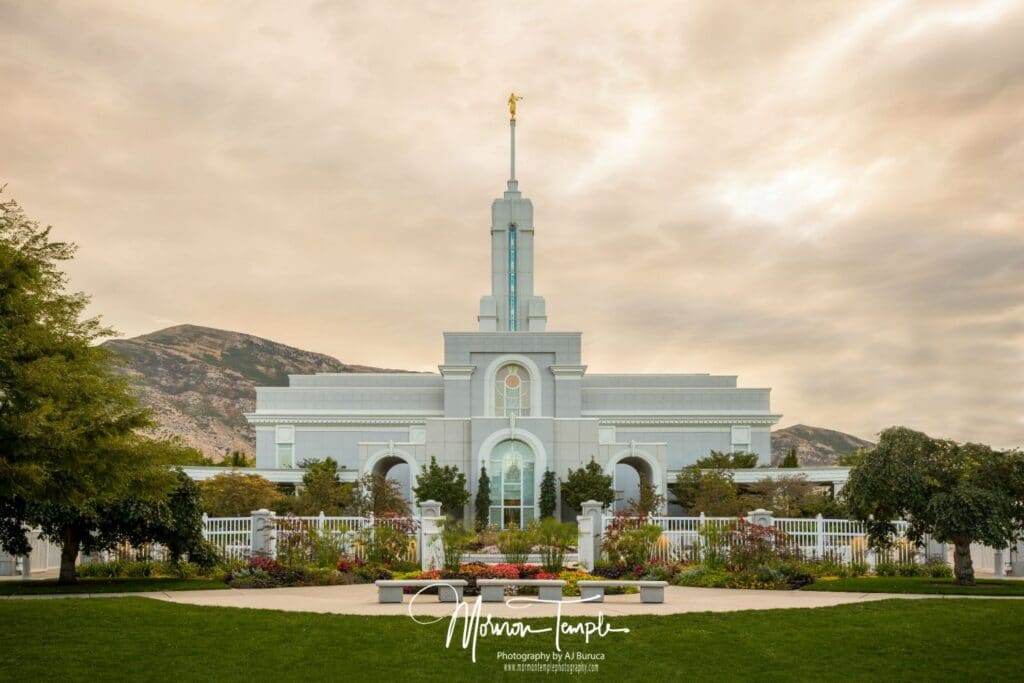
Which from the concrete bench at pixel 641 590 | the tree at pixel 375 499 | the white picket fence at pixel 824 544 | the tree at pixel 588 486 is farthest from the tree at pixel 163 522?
the tree at pixel 588 486

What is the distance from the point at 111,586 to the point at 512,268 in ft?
131

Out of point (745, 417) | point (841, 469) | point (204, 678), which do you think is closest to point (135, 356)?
point (745, 417)

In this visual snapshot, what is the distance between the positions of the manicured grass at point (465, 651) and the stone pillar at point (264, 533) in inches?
280

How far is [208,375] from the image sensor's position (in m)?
137

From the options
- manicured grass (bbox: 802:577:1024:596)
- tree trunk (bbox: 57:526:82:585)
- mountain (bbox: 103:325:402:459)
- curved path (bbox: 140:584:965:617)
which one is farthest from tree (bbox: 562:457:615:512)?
mountain (bbox: 103:325:402:459)

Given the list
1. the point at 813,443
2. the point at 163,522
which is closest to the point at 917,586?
the point at 163,522

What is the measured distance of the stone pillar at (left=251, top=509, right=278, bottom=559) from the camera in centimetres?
2255

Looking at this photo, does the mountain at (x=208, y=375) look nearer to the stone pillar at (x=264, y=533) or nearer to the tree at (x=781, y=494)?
the tree at (x=781, y=494)

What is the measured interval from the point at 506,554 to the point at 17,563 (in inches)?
495

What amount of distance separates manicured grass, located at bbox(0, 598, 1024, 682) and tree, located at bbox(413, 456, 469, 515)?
2157 centimetres

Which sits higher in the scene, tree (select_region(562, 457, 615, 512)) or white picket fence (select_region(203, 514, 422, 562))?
tree (select_region(562, 457, 615, 512))

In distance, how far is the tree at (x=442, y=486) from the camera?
36812mm

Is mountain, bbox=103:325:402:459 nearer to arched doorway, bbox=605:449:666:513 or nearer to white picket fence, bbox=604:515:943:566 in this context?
arched doorway, bbox=605:449:666:513

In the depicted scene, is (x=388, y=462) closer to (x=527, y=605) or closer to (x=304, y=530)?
(x=304, y=530)
